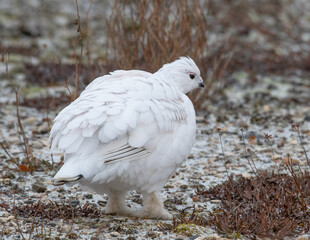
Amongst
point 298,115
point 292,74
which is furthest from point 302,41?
point 298,115

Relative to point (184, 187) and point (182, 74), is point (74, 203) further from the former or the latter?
point (182, 74)

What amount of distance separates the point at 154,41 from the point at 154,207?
240 cm

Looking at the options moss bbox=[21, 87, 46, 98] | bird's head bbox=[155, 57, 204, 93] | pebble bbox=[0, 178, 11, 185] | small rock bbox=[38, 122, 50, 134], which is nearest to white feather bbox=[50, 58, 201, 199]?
bird's head bbox=[155, 57, 204, 93]

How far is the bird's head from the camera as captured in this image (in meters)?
4.60

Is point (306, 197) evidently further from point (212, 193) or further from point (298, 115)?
point (298, 115)

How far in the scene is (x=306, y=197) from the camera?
4.20 meters

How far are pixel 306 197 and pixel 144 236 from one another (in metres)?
1.26

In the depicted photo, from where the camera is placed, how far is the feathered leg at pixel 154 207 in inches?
160

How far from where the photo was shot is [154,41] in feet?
19.7

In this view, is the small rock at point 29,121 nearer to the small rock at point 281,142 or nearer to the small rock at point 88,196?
the small rock at point 88,196

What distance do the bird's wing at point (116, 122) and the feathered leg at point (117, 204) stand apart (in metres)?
0.52

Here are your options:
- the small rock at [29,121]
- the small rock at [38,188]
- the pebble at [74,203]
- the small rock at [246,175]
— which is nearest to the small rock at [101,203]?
the pebble at [74,203]

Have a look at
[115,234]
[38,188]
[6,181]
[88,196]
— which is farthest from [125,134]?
[6,181]

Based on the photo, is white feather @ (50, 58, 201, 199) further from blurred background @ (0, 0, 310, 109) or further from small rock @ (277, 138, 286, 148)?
small rock @ (277, 138, 286, 148)
